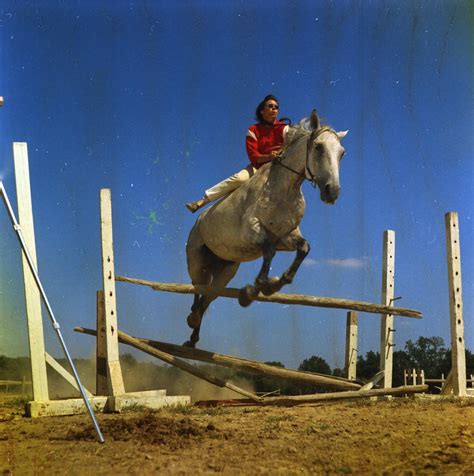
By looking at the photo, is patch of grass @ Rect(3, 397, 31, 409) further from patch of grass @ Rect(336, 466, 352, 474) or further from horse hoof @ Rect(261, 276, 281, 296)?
patch of grass @ Rect(336, 466, 352, 474)

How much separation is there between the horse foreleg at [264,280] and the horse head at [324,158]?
838 mm

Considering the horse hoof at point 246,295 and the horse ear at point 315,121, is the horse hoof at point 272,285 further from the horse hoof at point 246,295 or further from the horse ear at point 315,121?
the horse ear at point 315,121

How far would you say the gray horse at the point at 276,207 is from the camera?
234 inches

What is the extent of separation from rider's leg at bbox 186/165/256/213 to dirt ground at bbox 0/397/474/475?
241 cm

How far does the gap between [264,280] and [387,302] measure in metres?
2.32

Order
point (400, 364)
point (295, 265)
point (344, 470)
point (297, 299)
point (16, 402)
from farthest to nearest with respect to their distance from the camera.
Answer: point (400, 364), point (16, 402), point (297, 299), point (295, 265), point (344, 470)

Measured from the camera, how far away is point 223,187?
722 cm

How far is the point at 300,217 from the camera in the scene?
6645 mm

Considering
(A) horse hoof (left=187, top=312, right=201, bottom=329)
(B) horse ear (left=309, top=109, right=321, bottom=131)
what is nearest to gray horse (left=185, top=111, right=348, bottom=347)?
(B) horse ear (left=309, top=109, right=321, bottom=131)

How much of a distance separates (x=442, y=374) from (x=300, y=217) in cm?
1208

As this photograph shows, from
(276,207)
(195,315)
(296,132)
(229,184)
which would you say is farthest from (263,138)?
(195,315)

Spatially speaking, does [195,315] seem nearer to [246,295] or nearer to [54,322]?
[246,295]

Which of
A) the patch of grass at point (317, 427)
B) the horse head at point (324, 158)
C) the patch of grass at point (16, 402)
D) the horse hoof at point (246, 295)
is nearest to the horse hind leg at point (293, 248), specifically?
the horse hoof at point (246, 295)

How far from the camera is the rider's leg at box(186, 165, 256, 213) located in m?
7.18
